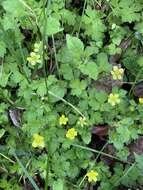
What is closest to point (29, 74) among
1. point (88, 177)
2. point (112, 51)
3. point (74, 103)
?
point (74, 103)

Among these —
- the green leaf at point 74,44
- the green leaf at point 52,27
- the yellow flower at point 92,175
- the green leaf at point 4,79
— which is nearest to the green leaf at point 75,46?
the green leaf at point 74,44

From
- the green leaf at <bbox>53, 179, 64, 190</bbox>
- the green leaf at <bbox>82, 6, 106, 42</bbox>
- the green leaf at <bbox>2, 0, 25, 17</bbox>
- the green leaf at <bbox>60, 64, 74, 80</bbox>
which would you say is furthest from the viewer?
the green leaf at <bbox>82, 6, 106, 42</bbox>

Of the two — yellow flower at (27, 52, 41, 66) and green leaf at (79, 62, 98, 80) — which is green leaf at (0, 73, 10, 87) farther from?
green leaf at (79, 62, 98, 80)

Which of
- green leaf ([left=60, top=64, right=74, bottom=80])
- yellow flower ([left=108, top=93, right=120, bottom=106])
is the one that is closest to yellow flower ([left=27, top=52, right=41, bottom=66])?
green leaf ([left=60, top=64, right=74, bottom=80])

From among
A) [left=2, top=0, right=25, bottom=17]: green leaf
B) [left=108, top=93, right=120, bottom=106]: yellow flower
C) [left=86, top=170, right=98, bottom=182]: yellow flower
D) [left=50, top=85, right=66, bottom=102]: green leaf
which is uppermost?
[left=2, top=0, right=25, bottom=17]: green leaf

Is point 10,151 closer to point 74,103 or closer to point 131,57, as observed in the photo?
point 74,103

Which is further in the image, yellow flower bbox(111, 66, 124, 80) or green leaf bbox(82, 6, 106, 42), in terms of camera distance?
green leaf bbox(82, 6, 106, 42)

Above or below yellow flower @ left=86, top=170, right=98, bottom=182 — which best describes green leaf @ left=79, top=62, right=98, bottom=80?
above

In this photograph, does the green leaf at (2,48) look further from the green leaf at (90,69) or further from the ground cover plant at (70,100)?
the green leaf at (90,69)

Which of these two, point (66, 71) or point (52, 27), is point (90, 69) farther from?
point (52, 27)
